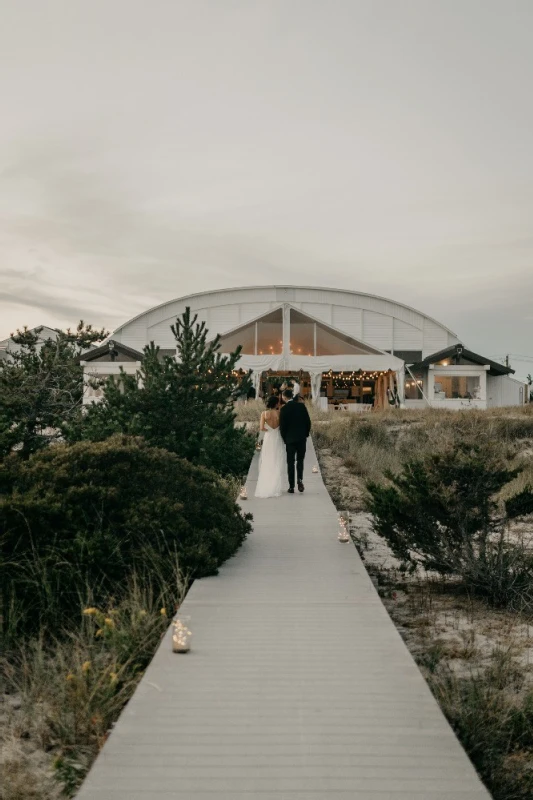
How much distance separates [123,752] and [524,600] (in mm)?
5133

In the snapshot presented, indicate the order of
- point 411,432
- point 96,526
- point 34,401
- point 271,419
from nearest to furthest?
point 96,526 → point 271,419 → point 34,401 → point 411,432

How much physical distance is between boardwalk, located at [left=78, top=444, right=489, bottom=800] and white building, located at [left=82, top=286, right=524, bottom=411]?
24.0 meters

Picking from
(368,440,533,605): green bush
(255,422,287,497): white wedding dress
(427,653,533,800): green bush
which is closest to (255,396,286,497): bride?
(255,422,287,497): white wedding dress

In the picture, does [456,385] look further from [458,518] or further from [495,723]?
[495,723]

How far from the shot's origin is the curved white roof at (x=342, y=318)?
44125mm

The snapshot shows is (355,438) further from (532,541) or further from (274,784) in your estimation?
(274,784)

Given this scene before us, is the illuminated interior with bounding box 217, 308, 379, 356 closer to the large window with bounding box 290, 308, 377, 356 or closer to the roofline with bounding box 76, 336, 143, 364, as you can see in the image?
the large window with bounding box 290, 308, 377, 356

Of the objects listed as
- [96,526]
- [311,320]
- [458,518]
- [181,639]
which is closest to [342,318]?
[311,320]

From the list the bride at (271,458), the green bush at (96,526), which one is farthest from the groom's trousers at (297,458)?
the green bush at (96,526)

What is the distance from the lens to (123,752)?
12.9 feet

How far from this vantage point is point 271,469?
13.4 m

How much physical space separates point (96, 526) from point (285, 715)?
12.5 feet

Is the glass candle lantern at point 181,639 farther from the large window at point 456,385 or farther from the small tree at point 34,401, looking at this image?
the large window at point 456,385

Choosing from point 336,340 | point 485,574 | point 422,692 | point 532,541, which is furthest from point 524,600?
point 336,340
